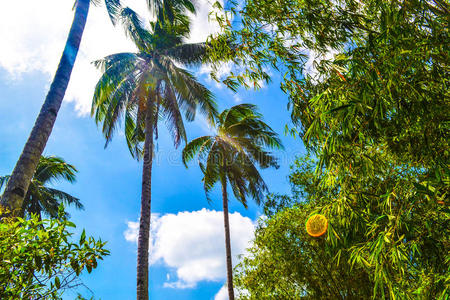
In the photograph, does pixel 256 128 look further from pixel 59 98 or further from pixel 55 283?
pixel 55 283

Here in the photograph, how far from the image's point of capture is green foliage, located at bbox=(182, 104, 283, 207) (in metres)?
15.3

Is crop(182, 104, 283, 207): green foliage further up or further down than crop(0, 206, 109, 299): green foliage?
further up

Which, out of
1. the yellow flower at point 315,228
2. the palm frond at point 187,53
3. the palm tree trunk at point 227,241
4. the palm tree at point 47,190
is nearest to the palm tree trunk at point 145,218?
the palm frond at point 187,53

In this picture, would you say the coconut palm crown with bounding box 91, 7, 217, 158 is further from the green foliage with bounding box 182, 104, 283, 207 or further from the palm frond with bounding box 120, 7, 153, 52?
the green foliage with bounding box 182, 104, 283, 207

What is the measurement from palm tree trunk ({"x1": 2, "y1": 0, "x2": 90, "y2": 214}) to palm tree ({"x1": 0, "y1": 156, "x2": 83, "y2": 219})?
43.5ft

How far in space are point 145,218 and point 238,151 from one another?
7.77 metres

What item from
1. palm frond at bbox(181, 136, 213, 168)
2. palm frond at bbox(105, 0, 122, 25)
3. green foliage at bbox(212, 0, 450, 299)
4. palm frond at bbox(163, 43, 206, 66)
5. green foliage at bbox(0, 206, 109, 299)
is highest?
palm frond at bbox(163, 43, 206, 66)

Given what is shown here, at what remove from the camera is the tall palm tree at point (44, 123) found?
376cm

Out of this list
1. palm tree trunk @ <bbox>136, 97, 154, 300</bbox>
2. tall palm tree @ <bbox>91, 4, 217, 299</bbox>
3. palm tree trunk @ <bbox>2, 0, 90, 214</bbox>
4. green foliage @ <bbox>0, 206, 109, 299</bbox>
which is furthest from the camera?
tall palm tree @ <bbox>91, 4, 217, 299</bbox>

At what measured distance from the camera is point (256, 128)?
631 inches

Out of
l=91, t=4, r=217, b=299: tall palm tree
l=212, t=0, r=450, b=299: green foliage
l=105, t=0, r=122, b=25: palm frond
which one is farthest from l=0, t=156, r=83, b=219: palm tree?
l=212, t=0, r=450, b=299: green foliage

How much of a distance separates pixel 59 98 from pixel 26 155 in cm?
124

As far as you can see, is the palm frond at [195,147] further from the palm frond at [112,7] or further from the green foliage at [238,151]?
the palm frond at [112,7]

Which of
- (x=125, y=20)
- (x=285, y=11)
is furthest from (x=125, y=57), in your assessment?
(x=285, y=11)
